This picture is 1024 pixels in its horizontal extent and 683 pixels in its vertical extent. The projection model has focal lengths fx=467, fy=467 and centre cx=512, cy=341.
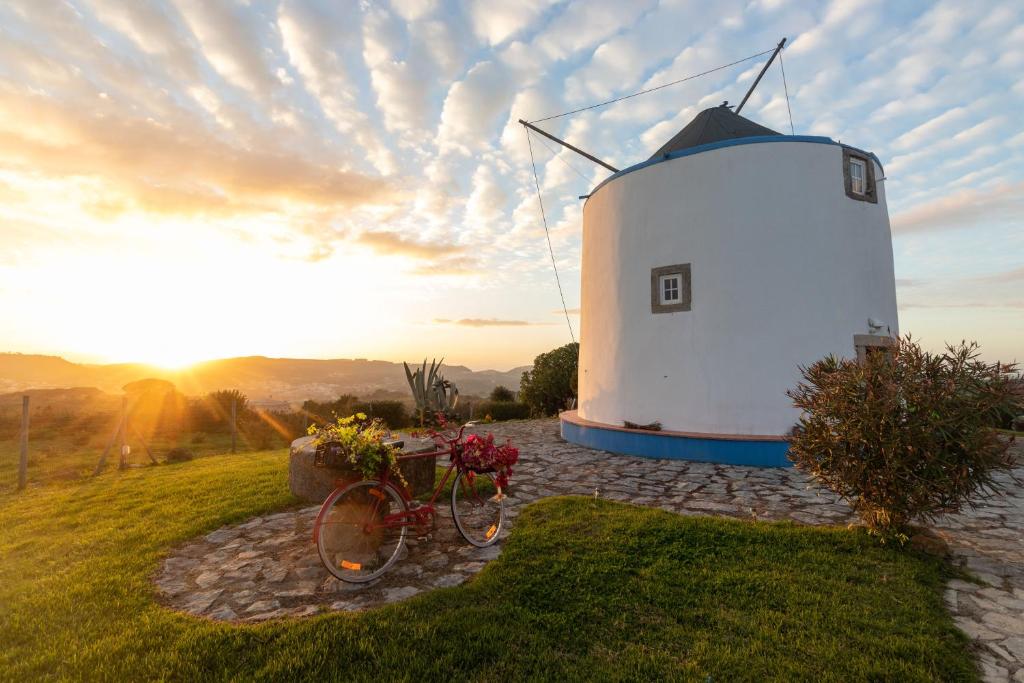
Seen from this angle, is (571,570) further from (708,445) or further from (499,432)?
(499,432)

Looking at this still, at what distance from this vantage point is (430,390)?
8.57 m

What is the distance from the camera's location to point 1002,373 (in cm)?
434

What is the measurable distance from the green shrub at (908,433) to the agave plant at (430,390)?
18.2 ft

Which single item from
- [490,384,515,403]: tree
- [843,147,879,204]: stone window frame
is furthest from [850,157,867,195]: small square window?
[490,384,515,403]: tree

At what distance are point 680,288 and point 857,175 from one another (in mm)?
4642

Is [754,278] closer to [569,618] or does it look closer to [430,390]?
[430,390]

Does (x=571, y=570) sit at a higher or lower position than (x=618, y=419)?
lower

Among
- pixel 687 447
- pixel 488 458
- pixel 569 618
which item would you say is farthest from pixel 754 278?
pixel 569 618

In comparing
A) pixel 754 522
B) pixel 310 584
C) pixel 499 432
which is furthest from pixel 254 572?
pixel 499 432

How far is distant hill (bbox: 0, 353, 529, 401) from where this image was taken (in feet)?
179

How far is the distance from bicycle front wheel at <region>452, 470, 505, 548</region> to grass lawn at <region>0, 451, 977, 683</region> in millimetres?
283

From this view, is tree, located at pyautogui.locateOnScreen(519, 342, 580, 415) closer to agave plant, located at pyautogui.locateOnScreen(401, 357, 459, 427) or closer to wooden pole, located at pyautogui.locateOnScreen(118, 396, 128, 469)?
A: agave plant, located at pyautogui.locateOnScreen(401, 357, 459, 427)

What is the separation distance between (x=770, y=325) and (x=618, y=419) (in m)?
3.94

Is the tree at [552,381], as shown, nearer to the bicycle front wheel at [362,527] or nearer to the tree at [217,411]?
the tree at [217,411]
